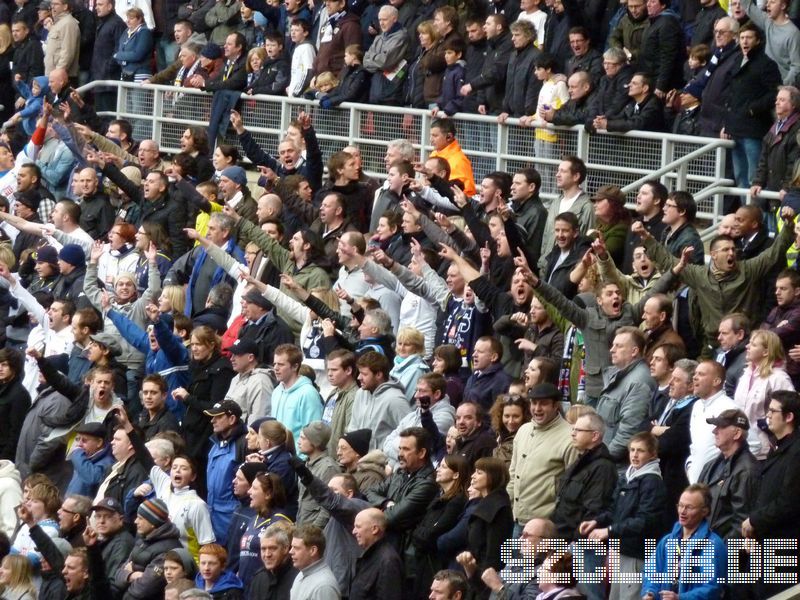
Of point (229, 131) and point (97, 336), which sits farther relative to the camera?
point (229, 131)

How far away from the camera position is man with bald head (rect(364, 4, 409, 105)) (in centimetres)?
1756

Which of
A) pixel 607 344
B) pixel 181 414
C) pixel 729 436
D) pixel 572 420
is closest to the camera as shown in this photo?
pixel 729 436

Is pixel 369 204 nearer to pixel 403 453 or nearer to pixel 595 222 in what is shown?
pixel 595 222

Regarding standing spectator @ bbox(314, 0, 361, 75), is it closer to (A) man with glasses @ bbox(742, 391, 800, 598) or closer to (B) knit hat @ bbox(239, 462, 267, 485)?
(B) knit hat @ bbox(239, 462, 267, 485)

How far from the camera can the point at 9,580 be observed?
11844mm

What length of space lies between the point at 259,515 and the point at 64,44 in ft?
33.4

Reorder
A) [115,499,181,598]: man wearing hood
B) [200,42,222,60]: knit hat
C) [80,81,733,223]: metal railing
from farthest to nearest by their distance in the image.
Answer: [200,42,222,60]: knit hat, [80,81,733,223]: metal railing, [115,499,181,598]: man wearing hood

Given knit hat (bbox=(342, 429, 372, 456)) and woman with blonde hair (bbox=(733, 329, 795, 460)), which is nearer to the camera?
woman with blonde hair (bbox=(733, 329, 795, 460))

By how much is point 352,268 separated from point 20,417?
268 cm

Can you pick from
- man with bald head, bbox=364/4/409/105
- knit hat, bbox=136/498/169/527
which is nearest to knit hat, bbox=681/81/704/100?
man with bald head, bbox=364/4/409/105

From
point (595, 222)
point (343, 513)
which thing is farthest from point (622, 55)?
point (343, 513)

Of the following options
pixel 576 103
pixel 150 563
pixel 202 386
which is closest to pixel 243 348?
pixel 202 386

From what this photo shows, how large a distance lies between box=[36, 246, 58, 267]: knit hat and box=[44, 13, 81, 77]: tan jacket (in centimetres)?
510

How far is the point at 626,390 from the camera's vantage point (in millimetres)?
11594
